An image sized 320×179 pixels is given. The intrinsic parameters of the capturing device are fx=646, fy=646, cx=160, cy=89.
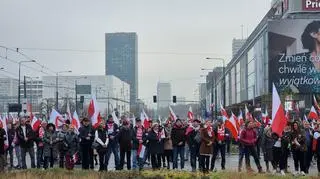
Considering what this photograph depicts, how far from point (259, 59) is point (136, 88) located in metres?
95.7

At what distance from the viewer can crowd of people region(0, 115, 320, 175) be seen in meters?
21.2

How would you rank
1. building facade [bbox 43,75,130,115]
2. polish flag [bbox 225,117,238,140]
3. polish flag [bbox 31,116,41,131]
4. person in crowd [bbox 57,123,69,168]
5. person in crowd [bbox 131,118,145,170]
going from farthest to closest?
1. building facade [bbox 43,75,130,115]
2. polish flag [bbox 225,117,238,140]
3. polish flag [bbox 31,116,41,131]
4. person in crowd [bbox 131,118,145,170]
5. person in crowd [bbox 57,123,69,168]

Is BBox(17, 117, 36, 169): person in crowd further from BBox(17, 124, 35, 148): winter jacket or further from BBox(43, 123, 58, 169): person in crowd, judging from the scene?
BBox(43, 123, 58, 169): person in crowd

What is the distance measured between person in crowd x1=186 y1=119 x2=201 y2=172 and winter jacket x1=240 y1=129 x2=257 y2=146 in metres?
1.53

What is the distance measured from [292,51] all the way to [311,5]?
9682mm

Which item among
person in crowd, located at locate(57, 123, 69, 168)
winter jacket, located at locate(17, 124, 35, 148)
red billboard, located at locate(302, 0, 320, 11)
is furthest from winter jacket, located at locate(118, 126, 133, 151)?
red billboard, located at locate(302, 0, 320, 11)

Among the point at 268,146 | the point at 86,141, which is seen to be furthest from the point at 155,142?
the point at 268,146

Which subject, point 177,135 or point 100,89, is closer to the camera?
point 177,135

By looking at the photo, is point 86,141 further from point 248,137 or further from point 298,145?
point 298,145

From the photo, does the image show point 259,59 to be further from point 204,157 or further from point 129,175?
point 129,175

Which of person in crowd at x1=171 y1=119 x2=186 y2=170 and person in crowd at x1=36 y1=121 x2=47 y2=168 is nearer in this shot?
person in crowd at x1=36 y1=121 x2=47 y2=168

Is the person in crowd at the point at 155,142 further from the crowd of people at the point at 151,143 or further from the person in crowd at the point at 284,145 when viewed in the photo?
the person in crowd at the point at 284,145

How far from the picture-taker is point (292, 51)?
267 feet

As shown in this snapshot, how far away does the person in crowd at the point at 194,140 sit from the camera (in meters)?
22.7
